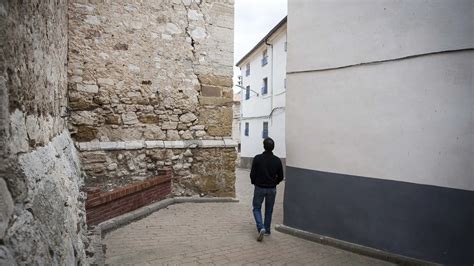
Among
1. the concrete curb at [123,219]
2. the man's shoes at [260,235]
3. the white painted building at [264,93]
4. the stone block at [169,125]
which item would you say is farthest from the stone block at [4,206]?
the white painted building at [264,93]

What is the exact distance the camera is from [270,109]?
1744 centimetres

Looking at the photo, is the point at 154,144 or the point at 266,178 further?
the point at 154,144

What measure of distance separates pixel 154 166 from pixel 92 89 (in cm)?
183

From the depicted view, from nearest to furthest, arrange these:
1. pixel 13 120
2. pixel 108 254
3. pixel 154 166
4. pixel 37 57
A: pixel 13 120 < pixel 37 57 < pixel 108 254 < pixel 154 166

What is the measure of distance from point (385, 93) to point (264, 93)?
14739 millimetres

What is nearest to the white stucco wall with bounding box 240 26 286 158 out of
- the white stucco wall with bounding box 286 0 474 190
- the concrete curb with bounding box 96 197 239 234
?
the concrete curb with bounding box 96 197 239 234

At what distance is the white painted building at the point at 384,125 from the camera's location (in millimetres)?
3191

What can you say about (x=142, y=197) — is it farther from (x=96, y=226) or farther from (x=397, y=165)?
(x=397, y=165)

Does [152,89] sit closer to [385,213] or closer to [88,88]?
[88,88]

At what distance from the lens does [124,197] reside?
4812 millimetres

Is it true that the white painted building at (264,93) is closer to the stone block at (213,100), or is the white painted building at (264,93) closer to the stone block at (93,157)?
the stone block at (213,100)

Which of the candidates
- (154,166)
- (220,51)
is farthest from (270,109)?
(154,166)


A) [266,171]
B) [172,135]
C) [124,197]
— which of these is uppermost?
[172,135]

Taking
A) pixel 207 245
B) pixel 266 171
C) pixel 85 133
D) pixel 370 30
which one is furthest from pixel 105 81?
pixel 370 30
